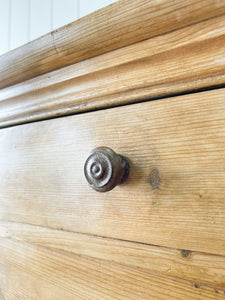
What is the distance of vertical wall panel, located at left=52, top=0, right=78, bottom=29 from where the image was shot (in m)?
0.92

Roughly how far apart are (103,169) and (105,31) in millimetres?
159

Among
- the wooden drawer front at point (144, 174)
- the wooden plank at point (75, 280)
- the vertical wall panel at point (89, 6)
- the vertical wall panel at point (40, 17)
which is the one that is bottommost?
the wooden plank at point (75, 280)

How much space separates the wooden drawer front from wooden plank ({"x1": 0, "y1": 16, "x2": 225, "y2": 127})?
1 cm

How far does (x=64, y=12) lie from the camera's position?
946 mm

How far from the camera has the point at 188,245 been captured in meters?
0.26

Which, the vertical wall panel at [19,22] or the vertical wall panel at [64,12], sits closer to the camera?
the vertical wall panel at [64,12]

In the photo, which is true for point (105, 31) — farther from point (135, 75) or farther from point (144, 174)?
point (144, 174)

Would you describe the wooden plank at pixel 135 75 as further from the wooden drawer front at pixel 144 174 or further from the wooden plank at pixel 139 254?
the wooden plank at pixel 139 254

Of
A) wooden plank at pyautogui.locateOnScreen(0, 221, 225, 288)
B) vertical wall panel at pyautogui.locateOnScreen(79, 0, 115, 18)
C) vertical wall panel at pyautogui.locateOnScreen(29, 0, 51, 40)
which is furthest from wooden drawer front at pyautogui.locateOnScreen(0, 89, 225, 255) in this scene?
vertical wall panel at pyautogui.locateOnScreen(29, 0, 51, 40)

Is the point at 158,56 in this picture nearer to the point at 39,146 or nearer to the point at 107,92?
the point at 107,92

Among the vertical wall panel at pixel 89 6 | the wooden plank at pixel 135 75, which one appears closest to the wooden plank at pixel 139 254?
the wooden plank at pixel 135 75

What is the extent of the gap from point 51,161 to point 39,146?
37 mm

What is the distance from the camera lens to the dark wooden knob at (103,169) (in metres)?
0.26

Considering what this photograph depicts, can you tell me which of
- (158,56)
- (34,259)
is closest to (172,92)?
(158,56)
